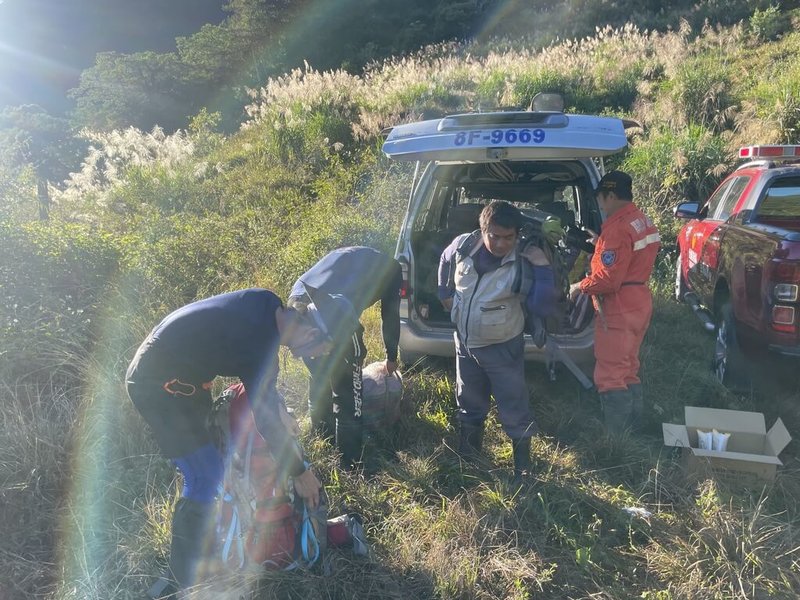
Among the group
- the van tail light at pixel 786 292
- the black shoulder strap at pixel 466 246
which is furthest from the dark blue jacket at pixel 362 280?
the van tail light at pixel 786 292

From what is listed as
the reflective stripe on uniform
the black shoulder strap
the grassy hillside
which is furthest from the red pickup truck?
the black shoulder strap

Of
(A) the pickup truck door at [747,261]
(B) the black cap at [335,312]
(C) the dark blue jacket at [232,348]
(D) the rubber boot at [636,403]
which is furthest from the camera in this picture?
(D) the rubber boot at [636,403]

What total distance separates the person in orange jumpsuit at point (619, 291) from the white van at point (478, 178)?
0.24 metres

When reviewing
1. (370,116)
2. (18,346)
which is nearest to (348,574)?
(18,346)

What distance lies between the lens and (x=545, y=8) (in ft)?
71.3

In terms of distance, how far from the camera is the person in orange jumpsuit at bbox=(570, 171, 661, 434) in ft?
10.4

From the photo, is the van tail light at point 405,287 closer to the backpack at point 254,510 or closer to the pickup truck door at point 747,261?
the backpack at point 254,510

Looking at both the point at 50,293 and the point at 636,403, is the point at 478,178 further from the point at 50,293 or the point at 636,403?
the point at 50,293

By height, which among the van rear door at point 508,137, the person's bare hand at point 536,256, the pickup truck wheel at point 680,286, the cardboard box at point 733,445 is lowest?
the pickup truck wheel at point 680,286

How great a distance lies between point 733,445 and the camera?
10.3 feet

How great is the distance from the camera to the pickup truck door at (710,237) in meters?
4.48

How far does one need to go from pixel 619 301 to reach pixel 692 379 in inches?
55.5

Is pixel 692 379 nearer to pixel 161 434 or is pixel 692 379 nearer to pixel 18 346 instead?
pixel 161 434

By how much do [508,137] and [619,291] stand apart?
1.13 metres
